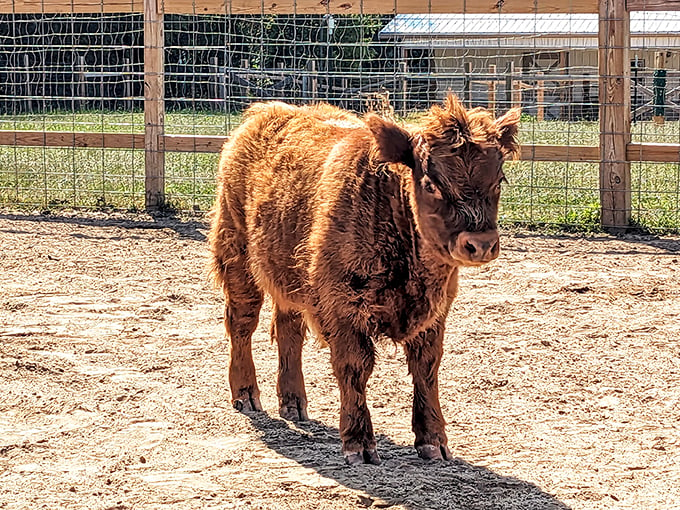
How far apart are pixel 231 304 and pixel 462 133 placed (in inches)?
75.9

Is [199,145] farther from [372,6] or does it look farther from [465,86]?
[465,86]

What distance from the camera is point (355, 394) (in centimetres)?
495

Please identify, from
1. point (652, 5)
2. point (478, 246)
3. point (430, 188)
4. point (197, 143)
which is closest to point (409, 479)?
point (478, 246)

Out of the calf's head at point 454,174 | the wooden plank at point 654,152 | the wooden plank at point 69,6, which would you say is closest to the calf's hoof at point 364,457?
the calf's head at point 454,174

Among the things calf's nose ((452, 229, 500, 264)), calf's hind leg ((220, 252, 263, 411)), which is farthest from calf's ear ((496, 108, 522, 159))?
calf's hind leg ((220, 252, 263, 411))

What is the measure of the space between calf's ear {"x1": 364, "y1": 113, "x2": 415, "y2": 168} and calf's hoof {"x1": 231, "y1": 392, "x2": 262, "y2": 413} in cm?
170

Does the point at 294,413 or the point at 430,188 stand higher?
the point at 430,188

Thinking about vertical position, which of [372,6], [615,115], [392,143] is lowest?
[392,143]

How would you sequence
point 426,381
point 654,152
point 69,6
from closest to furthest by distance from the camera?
1. point 426,381
2. point 654,152
3. point 69,6

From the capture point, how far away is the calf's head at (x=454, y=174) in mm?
4480

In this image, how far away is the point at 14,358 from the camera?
21.6 ft

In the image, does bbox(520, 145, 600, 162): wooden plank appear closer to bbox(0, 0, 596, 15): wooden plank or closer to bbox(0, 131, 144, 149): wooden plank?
bbox(0, 0, 596, 15): wooden plank

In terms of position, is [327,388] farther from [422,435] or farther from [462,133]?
[462,133]

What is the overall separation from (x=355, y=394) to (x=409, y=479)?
467mm
